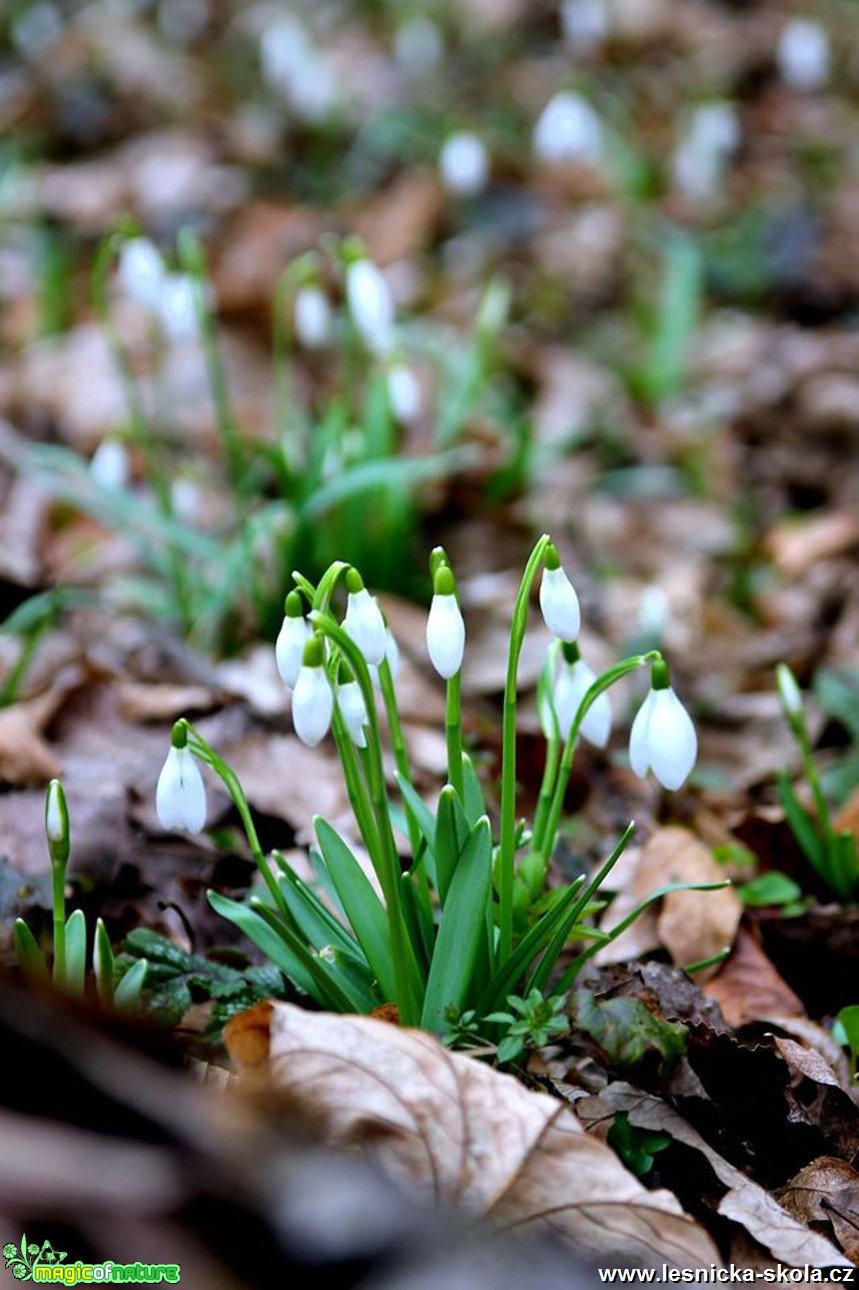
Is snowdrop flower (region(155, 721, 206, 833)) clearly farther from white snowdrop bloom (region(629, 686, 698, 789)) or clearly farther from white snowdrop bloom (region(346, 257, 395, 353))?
white snowdrop bloom (region(346, 257, 395, 353))

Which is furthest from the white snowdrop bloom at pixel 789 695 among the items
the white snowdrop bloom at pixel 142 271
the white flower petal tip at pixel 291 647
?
the white snowdrop bloom at pixel 142 271

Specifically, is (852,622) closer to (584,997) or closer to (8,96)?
(584,997)

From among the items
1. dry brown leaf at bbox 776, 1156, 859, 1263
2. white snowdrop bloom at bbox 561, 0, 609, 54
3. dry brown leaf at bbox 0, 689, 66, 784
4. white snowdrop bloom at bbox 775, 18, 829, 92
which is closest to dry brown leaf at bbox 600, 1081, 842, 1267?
dry brown leaf at bbox 776, 1156, 859, 1263

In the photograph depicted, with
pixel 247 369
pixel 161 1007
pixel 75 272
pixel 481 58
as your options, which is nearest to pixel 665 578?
pixel 247 369

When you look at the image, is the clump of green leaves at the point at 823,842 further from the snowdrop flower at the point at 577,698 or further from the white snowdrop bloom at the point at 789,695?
the snowdrop flower at the point at 577,698

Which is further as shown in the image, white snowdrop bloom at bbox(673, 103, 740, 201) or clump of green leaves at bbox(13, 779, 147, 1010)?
white snowdrop bloom at bbox(673, 103, 740, 201)
